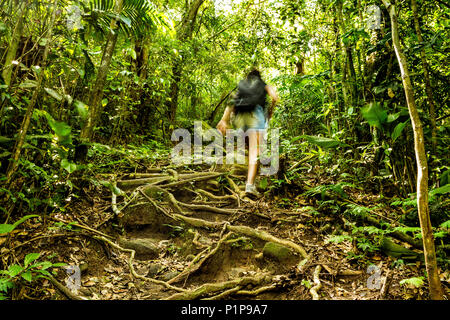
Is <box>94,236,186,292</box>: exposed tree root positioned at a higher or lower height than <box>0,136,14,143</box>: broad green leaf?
lower

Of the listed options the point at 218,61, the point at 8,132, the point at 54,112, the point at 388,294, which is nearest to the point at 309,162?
the point at 388,294

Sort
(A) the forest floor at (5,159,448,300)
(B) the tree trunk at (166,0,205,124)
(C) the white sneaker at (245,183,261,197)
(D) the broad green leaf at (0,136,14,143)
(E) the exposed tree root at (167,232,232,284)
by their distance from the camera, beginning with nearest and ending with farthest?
1. (D) the broad green leaf at (0,136,14,143)
2. (A) the forest floor at (5,159,448,300)
3. (E) the exposed tree root at (167,232,232,284)
4. (C) the white sneaker at (245,183,261,197)
5. (B) the tree trunk at (166,0,205,124)

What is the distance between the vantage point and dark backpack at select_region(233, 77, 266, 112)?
410 centimetres

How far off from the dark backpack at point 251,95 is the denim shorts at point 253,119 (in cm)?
7

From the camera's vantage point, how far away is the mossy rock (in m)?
2.63

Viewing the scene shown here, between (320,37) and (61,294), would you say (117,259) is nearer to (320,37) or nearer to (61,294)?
(61,294)

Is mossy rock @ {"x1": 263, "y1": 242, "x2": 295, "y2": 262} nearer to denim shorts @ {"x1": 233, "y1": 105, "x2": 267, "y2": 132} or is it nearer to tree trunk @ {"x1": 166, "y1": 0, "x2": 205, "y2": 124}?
denim shorts @ {"x1": 233, "y1": 105, "x2": 267, "y2": 132}

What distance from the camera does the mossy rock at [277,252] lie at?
8.62 ft

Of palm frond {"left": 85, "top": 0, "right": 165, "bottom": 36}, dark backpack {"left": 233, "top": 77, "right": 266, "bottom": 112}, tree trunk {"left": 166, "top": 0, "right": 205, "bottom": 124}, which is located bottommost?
dark backpack {"left": 233, "top": 77, "right": 266, "bottom": 112}

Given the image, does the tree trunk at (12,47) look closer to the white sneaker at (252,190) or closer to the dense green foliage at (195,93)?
the dense green foliage at (195,93)

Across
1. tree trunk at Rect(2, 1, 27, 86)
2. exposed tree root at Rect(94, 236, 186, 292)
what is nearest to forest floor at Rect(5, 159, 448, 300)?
exposed tree root at Rect(94, 236, 186, 292)

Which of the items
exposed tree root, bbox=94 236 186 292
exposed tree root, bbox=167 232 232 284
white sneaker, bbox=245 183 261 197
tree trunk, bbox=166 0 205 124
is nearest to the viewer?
exposed tree root, bbox=94 236 186 292

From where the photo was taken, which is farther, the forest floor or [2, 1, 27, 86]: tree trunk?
the forest floor

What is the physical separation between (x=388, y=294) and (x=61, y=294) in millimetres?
2474
